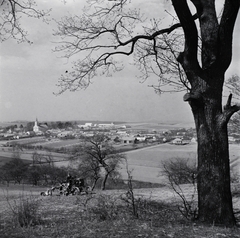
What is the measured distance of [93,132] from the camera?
34.0 m

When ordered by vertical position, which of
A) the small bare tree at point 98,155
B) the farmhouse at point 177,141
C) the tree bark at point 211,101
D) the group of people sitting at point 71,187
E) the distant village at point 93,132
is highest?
the tree bark at point 211,101

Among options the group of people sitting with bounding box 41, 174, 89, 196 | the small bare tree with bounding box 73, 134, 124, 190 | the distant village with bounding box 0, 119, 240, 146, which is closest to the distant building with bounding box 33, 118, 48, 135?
the distant village with bounding box 0, 119, 240, 146

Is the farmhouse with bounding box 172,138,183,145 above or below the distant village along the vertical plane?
below

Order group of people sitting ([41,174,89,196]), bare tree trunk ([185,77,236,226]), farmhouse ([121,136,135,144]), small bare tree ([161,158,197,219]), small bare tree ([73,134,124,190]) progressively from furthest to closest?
farmhouse ([121,136,135,144]) → small bare tree ([73,134,124,190]) → group of people sitting ([41,174,89,196]) → small bare tree ([161,158,197,219]) → bare tree trunk ([185,77,236,226])

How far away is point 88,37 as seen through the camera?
22.2 ft

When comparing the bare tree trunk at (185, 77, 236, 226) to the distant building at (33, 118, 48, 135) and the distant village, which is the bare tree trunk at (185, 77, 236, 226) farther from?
the distant building at (33, 118, 48, 135)

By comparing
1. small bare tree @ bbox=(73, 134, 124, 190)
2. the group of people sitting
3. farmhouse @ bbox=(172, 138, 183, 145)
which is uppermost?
farmhouse @ bbox=(172, 138, 183, 145)

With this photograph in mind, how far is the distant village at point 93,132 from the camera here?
33.6 meters

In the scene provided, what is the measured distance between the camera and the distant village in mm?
33594

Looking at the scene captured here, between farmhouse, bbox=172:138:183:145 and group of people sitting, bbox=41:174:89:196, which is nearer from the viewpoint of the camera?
group of people sitting, bbox=41:174:89:196

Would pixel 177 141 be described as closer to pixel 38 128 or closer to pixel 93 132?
pixel 93 132

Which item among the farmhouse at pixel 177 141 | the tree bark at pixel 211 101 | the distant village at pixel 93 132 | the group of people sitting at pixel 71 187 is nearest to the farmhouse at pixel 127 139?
the distant village at pixel 93 132

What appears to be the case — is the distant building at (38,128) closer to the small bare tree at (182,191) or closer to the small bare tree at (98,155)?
the small bare tree at (98,155)

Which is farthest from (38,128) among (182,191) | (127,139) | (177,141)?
(182,191)
